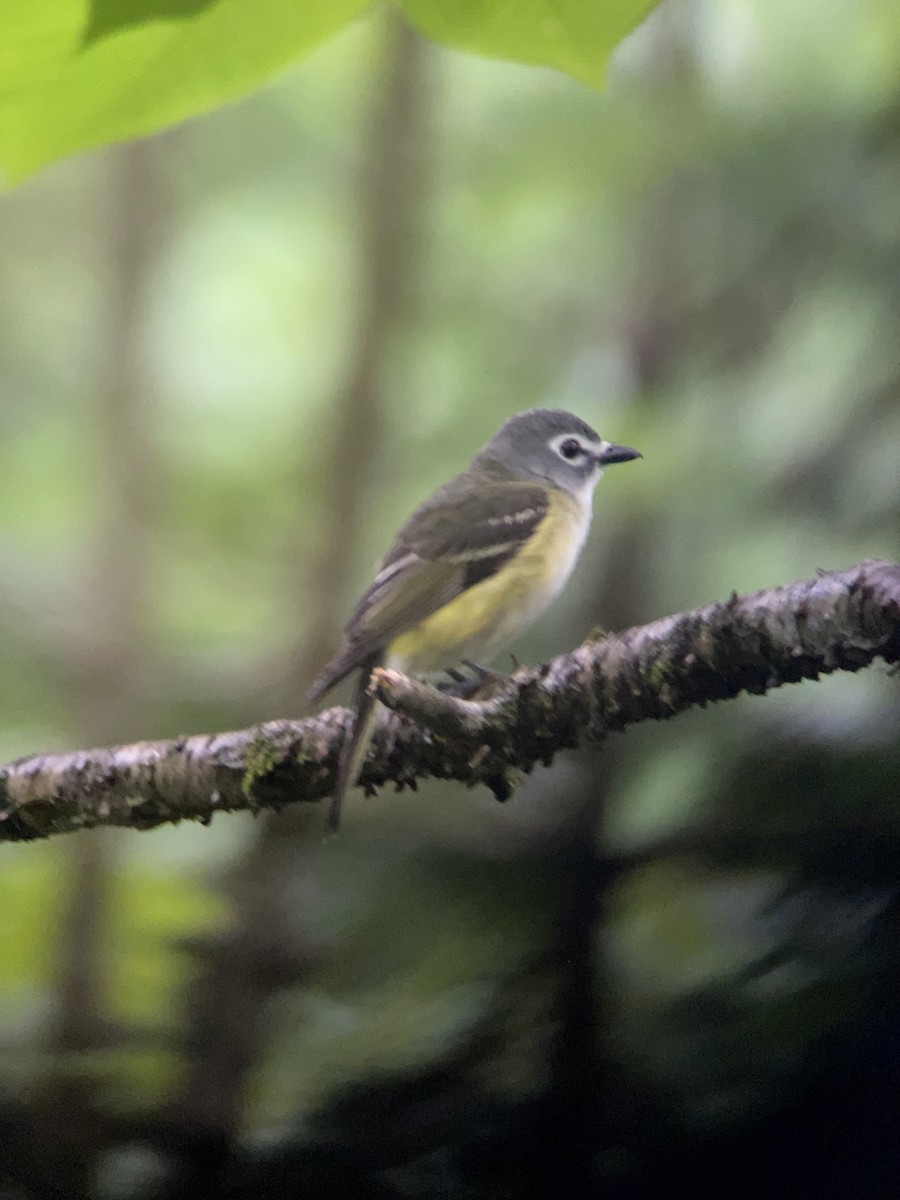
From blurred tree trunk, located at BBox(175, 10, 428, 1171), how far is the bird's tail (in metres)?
0.02

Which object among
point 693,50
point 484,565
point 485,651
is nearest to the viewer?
point 693,50

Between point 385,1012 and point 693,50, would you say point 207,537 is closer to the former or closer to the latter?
point 385,1012

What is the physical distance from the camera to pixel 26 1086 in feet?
3.27

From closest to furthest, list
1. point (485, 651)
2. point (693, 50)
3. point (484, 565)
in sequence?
point (693, 50)
point (485, 651)
point (484, 565)

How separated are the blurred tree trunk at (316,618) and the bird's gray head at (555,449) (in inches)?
4.8

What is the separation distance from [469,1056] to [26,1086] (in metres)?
0.40

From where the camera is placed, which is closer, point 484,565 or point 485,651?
point 485,651

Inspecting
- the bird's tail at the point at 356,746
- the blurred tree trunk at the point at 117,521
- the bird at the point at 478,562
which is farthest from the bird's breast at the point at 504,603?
the blurred tree trunk at the point at 117,521

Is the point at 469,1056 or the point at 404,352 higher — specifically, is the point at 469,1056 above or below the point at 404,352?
below

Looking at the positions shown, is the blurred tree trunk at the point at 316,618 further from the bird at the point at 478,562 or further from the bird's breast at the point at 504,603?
the bird's breast at the point at 504,603

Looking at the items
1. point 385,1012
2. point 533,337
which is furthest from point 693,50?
point 385,1012

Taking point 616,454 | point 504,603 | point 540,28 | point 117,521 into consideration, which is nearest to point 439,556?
point 504,603

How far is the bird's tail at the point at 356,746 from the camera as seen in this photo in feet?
3.11

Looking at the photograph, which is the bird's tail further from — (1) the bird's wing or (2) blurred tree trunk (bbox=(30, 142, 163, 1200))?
(2) blurred tree trunk (bbox=(30, 142, 163, 1200))
